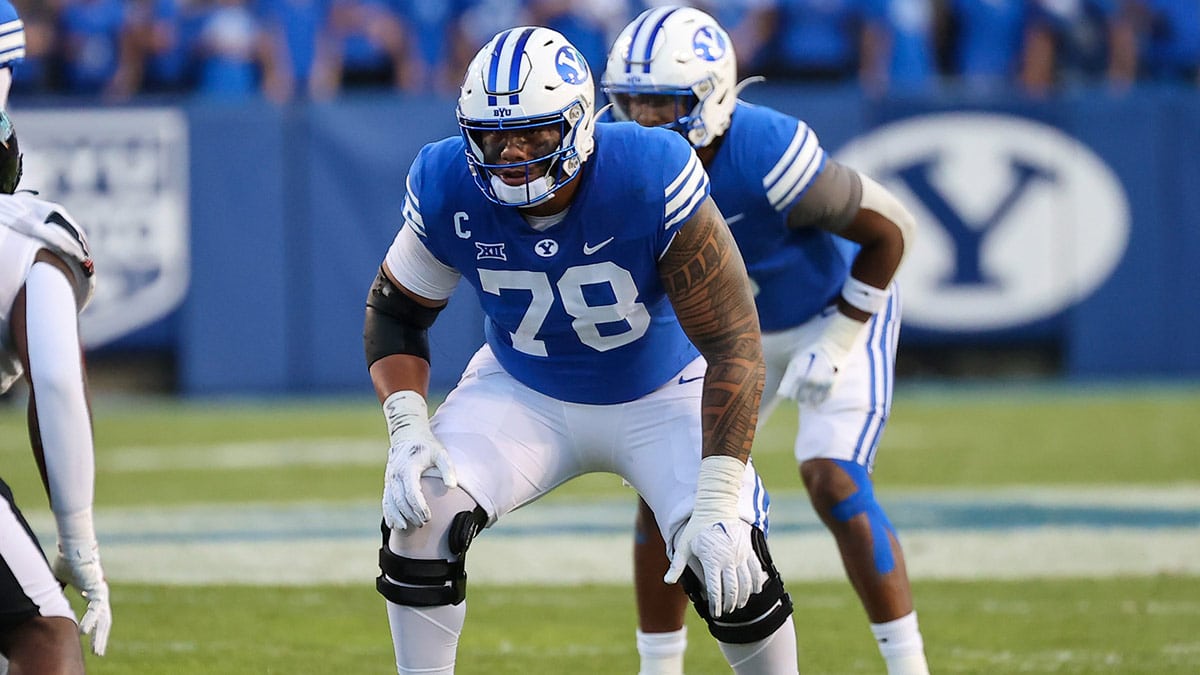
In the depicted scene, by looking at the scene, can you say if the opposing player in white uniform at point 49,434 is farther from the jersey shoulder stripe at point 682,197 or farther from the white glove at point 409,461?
the jersey shoulder stripe at point 682,197

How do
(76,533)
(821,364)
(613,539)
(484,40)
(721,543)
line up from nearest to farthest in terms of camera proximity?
(76,533) < (721,543) < (821,364) < (613,539) < (484,40)

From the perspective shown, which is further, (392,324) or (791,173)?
(791,173)

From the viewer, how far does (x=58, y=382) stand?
2.96 m

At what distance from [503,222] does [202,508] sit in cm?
429

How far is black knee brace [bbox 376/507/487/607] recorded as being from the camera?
353cm

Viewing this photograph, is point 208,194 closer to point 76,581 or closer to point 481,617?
point 481,617

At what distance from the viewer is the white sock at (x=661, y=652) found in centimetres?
431

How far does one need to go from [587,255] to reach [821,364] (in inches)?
40.8

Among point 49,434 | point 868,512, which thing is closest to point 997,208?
point 868,512

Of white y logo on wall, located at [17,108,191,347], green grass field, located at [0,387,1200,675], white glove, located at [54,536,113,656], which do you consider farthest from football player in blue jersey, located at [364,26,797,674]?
white y logo on wall, located at [17,108,191,347]

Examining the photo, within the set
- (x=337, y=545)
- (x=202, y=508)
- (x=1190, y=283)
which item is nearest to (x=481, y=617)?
(x=337, y=545)

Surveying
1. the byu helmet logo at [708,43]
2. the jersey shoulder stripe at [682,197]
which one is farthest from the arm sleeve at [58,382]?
the byu helmet logo at [708,43]

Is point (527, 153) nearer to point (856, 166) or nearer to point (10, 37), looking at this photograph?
point (10, 37)

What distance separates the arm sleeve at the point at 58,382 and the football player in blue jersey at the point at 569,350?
2.33 ft
